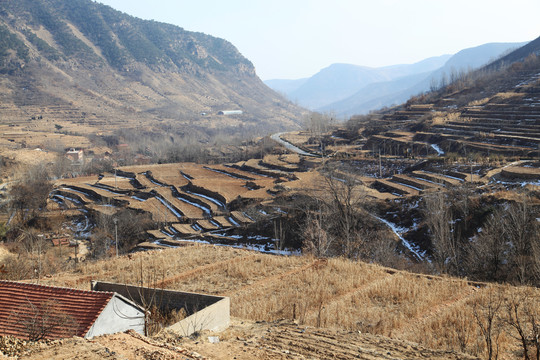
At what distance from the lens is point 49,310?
8.71 meters

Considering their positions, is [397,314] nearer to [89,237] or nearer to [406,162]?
[89,237]

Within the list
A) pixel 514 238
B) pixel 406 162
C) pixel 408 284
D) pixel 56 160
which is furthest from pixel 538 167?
pixel 56 160

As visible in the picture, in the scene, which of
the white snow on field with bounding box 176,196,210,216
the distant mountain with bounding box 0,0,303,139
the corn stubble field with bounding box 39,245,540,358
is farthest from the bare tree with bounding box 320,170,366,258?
the distant mountain with bounding box 0,0,303,139

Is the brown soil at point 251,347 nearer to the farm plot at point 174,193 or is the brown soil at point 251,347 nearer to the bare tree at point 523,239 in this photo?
the bare tree at point 523,239

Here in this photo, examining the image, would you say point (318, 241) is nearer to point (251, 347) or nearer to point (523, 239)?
point (523, 239)

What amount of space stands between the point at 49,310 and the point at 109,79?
147m

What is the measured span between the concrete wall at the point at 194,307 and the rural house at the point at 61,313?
54 cm

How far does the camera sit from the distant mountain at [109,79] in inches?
4331

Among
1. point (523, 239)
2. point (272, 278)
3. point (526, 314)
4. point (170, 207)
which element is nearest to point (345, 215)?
point (523, 239)

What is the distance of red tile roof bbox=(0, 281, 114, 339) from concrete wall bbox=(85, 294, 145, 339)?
127 mm

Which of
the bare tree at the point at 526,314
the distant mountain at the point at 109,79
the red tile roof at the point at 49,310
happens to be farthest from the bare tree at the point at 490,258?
the distant mountain at the point at 109,79

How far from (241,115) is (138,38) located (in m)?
66.8

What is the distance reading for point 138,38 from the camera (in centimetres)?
18225

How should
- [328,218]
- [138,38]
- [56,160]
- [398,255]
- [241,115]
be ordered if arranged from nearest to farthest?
1. [398,255]
2. [328,218]
3. [56,160]
4. [241,115]
5. [138,38]
